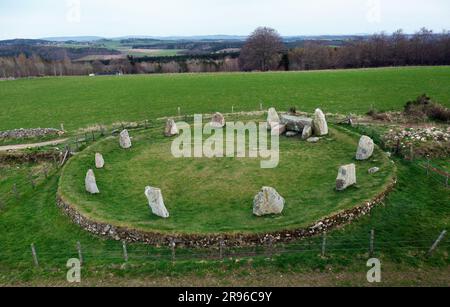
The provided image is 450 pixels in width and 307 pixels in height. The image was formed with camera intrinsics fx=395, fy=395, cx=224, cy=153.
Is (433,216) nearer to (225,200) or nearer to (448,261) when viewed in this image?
(448,261)

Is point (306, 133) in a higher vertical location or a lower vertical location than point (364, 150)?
higher

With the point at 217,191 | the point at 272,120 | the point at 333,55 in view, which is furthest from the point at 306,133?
the point at 333,55

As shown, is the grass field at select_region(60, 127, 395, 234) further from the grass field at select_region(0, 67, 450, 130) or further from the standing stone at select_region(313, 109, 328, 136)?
the grass field at select_region(0, 67, 450, 130)

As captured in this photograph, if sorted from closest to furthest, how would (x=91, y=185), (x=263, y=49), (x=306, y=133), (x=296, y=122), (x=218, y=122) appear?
(x=91, y=185) < (x=306, y=133) < (x=296, y=122) < (x=218, y=122) < (x=263, y=49)

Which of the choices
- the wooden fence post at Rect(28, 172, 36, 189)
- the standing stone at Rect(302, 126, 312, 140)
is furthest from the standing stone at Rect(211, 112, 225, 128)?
the wooden fence post at Rect(28, 172, 36, 189)

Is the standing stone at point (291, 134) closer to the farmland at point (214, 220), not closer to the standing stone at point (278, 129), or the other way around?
the standing stone at point (278, 129)

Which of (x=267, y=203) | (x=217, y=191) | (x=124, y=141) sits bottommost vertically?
(x=217, y=191)

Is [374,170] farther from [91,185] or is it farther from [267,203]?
[91,185]
